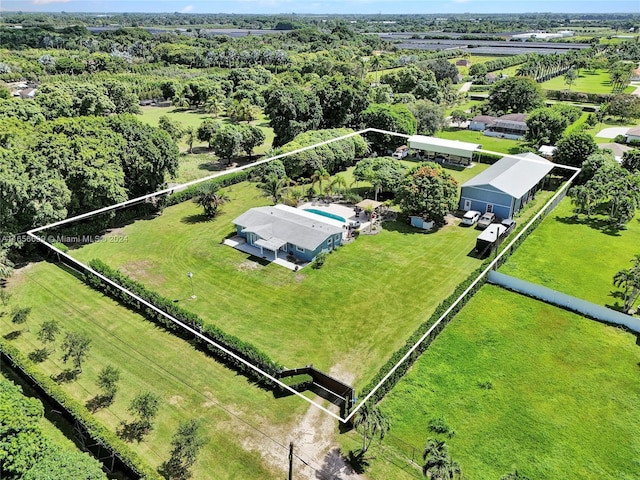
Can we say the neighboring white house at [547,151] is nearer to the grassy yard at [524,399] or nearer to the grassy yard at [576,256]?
the grassy yard at [576,256]

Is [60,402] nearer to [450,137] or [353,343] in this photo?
[353,343]

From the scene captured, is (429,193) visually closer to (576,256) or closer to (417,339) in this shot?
(576,256)

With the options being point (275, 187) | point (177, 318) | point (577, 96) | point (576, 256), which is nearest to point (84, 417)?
point (177, 318)

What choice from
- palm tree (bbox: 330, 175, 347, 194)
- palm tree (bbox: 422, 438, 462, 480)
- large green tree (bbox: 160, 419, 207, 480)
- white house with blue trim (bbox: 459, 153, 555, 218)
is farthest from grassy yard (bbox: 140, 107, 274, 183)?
palm tree (bbox: 422, 438, 462, 480)

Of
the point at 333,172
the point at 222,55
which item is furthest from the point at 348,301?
the point at 222,55

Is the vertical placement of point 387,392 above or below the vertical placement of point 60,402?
below

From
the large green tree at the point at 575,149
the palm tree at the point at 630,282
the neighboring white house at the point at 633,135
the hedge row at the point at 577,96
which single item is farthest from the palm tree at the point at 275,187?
the hedge row at the point at 577,96
